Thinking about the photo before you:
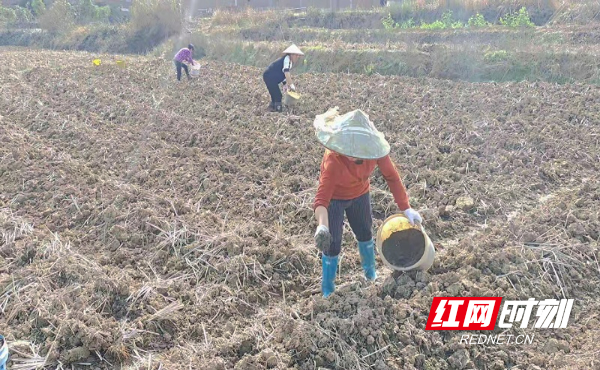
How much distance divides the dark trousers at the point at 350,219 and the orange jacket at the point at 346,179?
0.06 metres

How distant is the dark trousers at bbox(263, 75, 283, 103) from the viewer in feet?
27.0

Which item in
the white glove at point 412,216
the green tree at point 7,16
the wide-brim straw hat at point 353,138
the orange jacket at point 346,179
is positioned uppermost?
the wide-brim straw hat at point 353,138

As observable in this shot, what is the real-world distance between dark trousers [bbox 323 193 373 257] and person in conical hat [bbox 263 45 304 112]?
181 inches

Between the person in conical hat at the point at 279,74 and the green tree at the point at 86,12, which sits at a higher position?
the person in conical hat at the point at 279,74

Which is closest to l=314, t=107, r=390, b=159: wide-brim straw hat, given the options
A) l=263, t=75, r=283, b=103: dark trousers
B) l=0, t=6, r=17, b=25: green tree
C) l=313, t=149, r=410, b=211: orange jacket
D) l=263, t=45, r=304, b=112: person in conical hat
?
l=313, t=149, r=410, b=211: orange jacket

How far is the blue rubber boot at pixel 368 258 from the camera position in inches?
150

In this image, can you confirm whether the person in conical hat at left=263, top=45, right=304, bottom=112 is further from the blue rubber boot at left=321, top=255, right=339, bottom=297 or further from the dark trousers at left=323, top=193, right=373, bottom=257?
the blue rubber boot at left=321, top=255, right=339, bottom=297

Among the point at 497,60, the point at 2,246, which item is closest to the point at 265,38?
the point at 497,60

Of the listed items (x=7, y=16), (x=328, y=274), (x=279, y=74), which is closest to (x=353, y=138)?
(x=328, y=274)

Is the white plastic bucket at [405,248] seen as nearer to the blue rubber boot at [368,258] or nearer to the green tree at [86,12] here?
the blue rubber boot at [368,258]

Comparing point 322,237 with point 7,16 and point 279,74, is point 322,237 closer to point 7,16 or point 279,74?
point 279,74

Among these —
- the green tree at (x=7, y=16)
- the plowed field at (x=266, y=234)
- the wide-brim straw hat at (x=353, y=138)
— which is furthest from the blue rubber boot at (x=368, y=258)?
the green tree at (x=7, y=16)

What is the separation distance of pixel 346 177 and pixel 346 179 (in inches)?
0.6

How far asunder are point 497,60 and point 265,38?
11.0 meters
